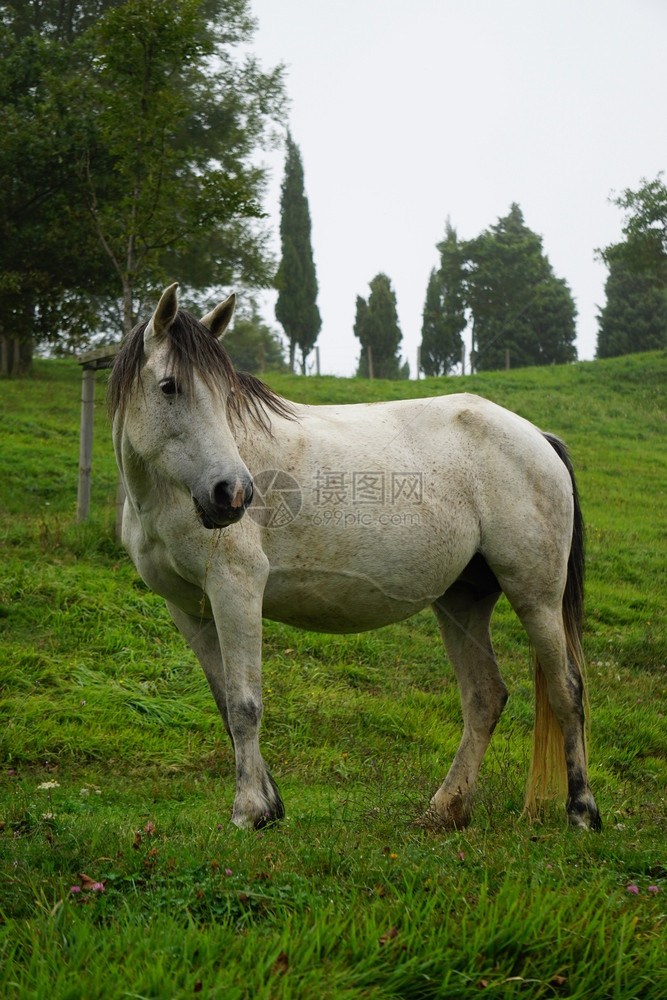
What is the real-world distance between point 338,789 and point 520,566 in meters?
1.90

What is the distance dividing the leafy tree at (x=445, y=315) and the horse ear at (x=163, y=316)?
38.6 metres

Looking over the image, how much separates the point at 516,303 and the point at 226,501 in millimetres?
41622

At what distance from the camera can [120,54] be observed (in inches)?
332

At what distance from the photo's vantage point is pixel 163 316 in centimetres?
357

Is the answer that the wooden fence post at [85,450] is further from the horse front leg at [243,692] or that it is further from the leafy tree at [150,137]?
the horse front leg at [243,692]

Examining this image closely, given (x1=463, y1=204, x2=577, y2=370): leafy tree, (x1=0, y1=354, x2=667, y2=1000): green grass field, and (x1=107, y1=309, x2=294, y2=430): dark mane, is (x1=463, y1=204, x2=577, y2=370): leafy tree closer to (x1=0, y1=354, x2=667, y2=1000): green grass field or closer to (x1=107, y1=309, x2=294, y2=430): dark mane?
(x1=0, y1=354, x2=667, y2=1000): green grass field

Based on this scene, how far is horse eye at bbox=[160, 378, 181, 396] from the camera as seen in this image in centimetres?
351

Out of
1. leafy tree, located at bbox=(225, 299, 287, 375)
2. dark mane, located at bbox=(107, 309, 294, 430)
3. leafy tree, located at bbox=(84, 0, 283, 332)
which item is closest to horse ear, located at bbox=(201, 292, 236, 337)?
dark mane, located at bbox=(107, 309, 294, 430)

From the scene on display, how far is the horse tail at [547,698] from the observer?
4.50 m

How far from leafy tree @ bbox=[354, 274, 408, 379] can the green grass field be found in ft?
107

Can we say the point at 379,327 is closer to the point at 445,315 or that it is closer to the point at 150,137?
the point at 445,315

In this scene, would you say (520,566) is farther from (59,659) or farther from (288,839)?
(59,659)

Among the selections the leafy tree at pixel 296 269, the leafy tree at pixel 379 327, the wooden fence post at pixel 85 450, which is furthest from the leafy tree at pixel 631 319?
the wooden fence post at pixel 85 450

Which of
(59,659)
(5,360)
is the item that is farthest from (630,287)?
(59,659)
